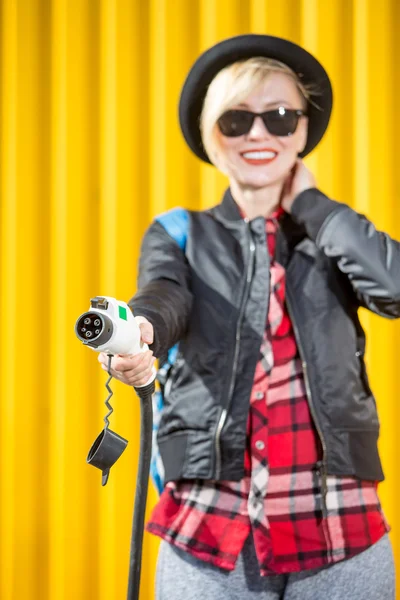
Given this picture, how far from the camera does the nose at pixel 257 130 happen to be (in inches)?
47.3

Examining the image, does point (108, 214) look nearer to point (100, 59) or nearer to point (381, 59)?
point (100, 59)

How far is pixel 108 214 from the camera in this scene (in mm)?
1822

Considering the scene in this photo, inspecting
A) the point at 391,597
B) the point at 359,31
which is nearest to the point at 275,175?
the point at 391,597

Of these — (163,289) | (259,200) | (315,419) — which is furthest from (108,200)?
(315,419)

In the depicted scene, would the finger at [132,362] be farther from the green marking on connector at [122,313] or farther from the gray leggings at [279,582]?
the gray leggings at [279,582]

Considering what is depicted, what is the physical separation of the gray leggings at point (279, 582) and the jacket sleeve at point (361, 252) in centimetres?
37

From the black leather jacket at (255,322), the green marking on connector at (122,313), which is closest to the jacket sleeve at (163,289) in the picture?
the black leather jacket at (255,322)

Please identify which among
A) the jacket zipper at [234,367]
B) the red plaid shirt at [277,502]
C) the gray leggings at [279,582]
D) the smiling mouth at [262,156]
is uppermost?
the smiling mouth at [262,156]

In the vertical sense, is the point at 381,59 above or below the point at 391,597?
above

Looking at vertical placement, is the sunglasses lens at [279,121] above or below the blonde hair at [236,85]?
below

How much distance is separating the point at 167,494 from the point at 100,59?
1.15 m

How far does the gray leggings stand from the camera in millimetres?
1062

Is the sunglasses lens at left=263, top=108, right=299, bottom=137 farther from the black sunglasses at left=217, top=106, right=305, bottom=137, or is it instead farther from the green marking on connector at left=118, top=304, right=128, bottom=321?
the green marking on connector at left=118, top=304, right=128, bottom=321

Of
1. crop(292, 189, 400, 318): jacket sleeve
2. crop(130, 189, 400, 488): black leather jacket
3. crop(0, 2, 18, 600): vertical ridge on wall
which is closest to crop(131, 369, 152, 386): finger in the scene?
crop(130, 189, 400, 488): black leather jacket
